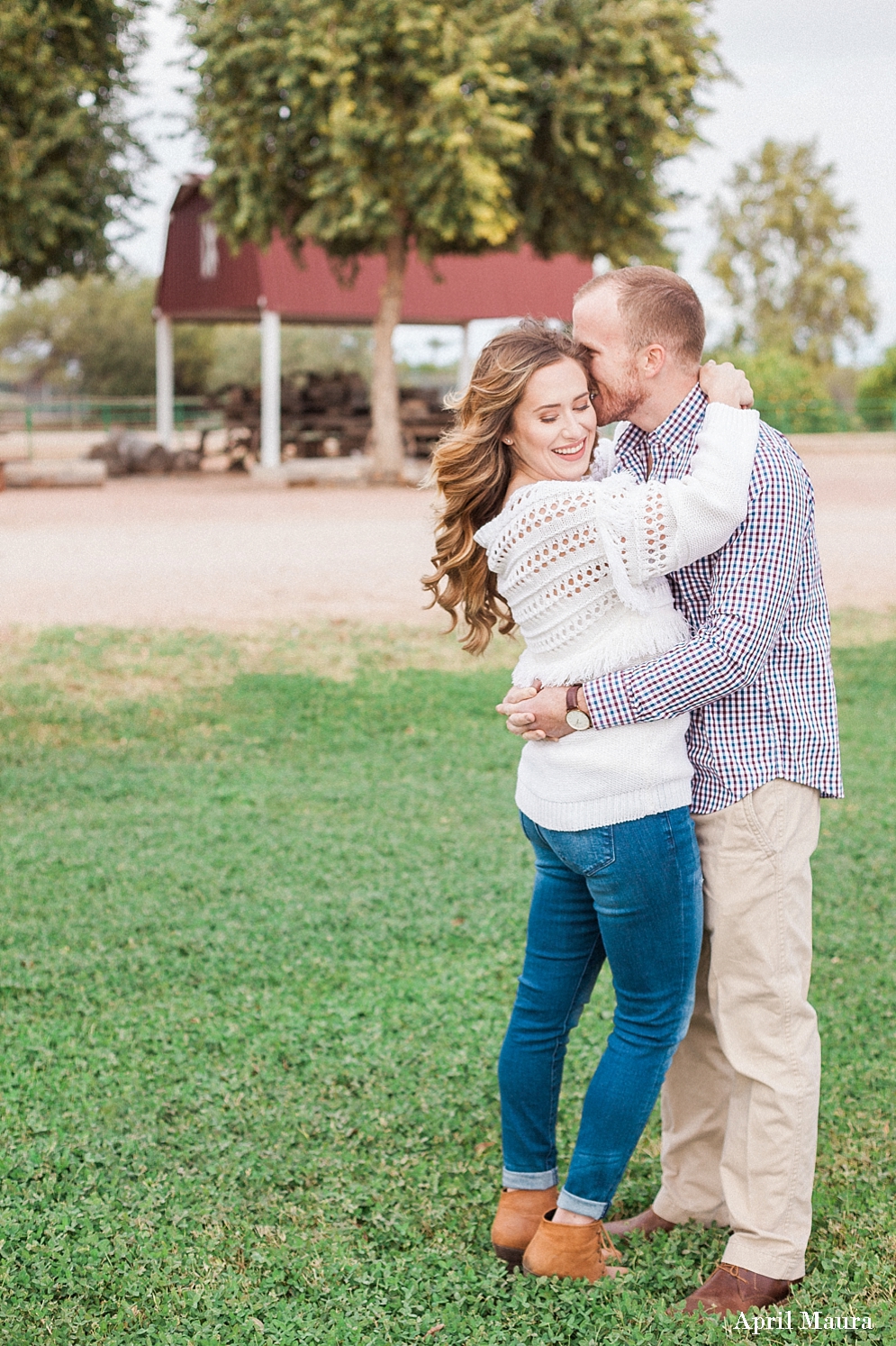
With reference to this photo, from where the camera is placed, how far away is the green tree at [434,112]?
18.8m

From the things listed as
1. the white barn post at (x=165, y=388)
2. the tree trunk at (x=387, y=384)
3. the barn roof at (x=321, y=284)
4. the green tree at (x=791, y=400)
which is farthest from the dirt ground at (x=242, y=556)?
the green tree at (x=791, y=400)

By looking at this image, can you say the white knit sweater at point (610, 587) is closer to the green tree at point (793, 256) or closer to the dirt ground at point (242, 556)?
the dirt ground at point (242, 556)

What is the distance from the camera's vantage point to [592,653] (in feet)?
8.10

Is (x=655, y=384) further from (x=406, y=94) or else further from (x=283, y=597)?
(x=406, y=94)

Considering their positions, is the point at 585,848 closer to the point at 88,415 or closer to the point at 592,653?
the point at 592,653

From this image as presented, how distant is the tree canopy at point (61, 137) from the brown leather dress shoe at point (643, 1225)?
55.9 ft

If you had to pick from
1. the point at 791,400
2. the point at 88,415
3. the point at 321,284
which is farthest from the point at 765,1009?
the point at 88,415

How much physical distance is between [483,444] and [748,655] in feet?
1.97

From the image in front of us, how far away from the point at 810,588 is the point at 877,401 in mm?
37411

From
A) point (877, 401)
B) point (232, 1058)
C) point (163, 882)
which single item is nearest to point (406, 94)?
point (163, 882)

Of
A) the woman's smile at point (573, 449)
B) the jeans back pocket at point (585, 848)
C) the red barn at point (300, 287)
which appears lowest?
the jeans back pocket at point (585, 848)

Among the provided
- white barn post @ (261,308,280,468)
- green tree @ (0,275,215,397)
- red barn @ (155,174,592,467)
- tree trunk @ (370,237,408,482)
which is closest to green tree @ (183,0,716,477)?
tree trunk @ (370,237,408,482)

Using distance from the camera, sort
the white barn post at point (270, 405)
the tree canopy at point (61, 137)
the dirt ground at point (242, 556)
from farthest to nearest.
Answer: the white barn post at point (270, 405) < the tree canopy at point (61, 137) < the dirt ground at point (242, 556)

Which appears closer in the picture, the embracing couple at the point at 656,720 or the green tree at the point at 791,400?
the embracing couple at the point at 656,720
